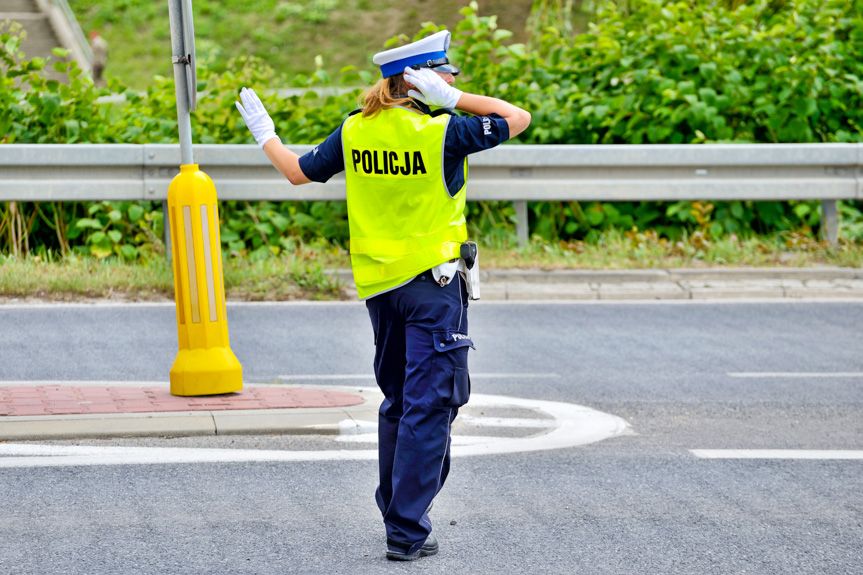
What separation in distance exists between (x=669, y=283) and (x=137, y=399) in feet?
17.2

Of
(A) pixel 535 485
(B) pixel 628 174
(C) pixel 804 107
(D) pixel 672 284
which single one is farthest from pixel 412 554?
(C) pixel 804 107

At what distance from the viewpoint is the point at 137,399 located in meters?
5.75

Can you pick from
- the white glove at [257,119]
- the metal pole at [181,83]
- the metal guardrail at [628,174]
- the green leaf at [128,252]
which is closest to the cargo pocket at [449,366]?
the white glove at [257,119]

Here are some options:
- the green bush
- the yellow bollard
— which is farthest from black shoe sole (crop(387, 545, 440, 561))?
the green bush

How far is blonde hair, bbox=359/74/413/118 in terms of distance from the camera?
12.4 feet

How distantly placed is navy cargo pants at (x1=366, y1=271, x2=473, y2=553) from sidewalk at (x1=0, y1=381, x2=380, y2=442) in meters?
1.63

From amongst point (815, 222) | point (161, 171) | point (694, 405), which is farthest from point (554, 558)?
point (815, 222)

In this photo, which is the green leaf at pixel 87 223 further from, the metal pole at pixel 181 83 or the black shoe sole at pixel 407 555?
the black shoe sole at pixel 407 555

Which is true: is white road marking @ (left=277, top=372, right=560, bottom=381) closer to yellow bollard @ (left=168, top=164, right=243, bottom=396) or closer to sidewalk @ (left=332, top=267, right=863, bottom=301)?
yellow bollard @ (left=168, top=164, right=243, bottom=396)

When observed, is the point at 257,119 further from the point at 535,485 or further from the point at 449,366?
the point at 535,485

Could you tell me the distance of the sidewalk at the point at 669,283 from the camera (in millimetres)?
9227

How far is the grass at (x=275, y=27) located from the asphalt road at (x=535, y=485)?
2765 centimetres

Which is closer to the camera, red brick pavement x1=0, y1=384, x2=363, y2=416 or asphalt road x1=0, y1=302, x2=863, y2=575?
asphalt road x1=0, y1=302, x2=863, y2=575

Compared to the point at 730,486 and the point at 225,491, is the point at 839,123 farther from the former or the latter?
the point at 225,491
